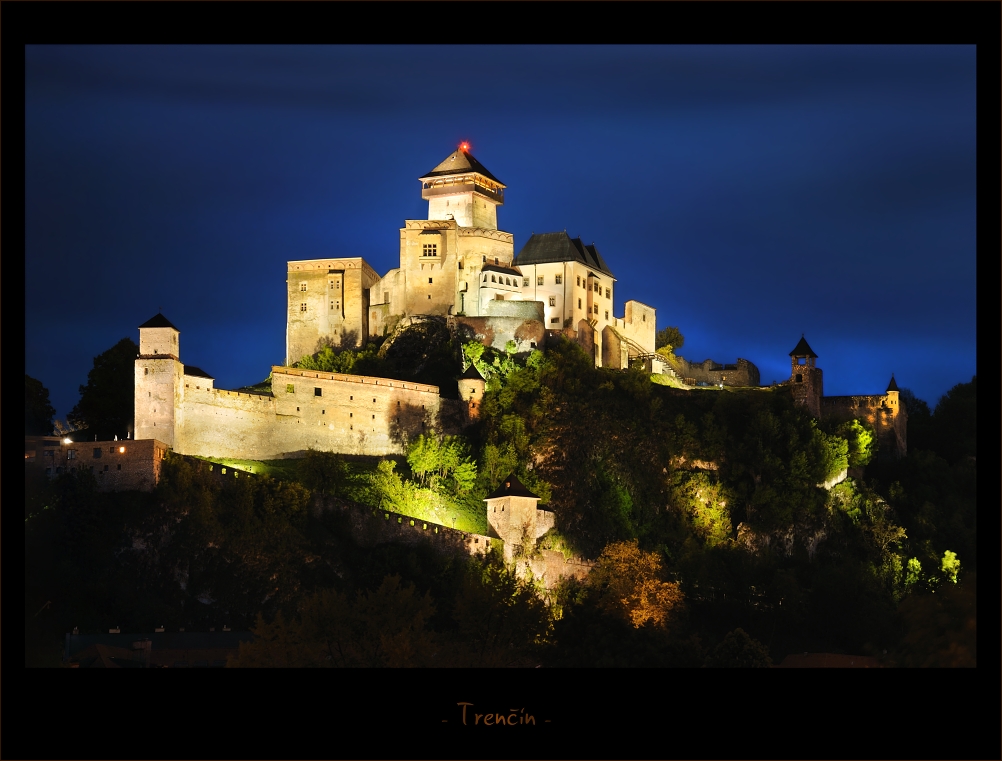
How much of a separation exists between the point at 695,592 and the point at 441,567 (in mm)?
10509

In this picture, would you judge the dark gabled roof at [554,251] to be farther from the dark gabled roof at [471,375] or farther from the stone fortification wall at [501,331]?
the dark gabled roof at [471,375]

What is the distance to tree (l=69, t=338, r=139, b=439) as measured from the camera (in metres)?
57.7

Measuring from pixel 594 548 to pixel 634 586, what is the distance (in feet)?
20.9

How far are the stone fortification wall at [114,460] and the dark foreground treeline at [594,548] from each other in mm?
589

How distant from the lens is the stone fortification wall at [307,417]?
54.3m

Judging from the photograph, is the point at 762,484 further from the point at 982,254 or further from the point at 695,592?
the point at 982,254

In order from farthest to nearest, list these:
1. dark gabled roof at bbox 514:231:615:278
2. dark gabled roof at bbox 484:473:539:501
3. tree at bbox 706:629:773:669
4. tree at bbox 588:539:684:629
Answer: dark gabled roof at bbox 514:231:615:278 < dark gabled roof at bbox 484:473:539:501 < tree at bbox 588:539:684:629 < tree at bbox 706:629:773:669

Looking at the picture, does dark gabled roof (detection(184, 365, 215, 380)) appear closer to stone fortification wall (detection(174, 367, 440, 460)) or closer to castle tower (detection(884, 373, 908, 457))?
stone fortification wall (detection(174, 367, 440, 460))

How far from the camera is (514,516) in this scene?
53656 millimetres

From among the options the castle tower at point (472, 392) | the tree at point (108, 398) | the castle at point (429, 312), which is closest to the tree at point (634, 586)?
the castle tower at point (472, 392)

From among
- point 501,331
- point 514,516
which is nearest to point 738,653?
point 514,516

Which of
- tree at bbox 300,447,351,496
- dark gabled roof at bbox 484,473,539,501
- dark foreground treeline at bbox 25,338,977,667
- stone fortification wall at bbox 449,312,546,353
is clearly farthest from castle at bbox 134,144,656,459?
dark gabled roof at bbox 484,473,539,501

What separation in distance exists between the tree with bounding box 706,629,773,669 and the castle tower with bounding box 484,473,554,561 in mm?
10263

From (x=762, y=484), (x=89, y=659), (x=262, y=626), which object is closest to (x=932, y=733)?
(x=262, y=626)
